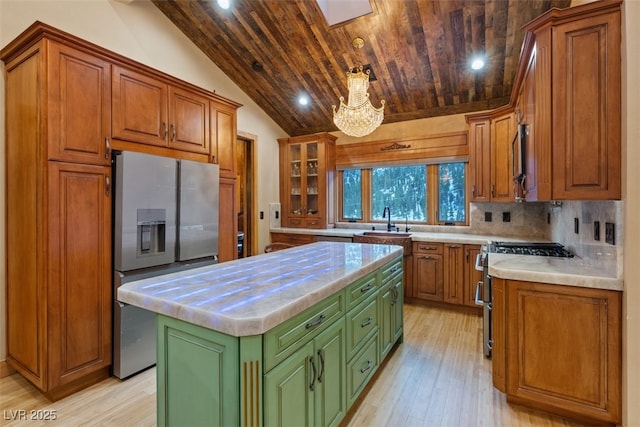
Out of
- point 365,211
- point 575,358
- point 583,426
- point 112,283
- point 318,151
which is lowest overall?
point 583,426

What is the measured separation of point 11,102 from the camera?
7.15 ft

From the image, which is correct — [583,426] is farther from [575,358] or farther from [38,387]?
[38,387]

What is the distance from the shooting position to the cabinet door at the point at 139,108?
2.28 m

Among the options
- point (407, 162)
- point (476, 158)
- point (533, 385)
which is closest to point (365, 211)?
point (407, 162)

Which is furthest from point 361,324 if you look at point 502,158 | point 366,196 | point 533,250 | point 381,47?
point 366,196

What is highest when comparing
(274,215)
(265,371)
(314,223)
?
(274,215)

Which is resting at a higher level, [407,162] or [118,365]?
[407,162]

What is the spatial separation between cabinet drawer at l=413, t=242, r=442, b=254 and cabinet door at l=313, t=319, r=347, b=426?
243 centimetres

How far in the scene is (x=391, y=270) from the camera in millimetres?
2428

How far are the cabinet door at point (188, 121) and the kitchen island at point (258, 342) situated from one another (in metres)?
1.49

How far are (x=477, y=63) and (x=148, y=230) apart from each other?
12.1 ft

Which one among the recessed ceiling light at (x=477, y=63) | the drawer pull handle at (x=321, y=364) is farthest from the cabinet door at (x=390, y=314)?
the recessed ceiling light at (x=477, y=63)

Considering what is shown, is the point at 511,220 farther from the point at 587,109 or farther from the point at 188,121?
the point at 188,121

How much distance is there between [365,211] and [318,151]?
1240mm
